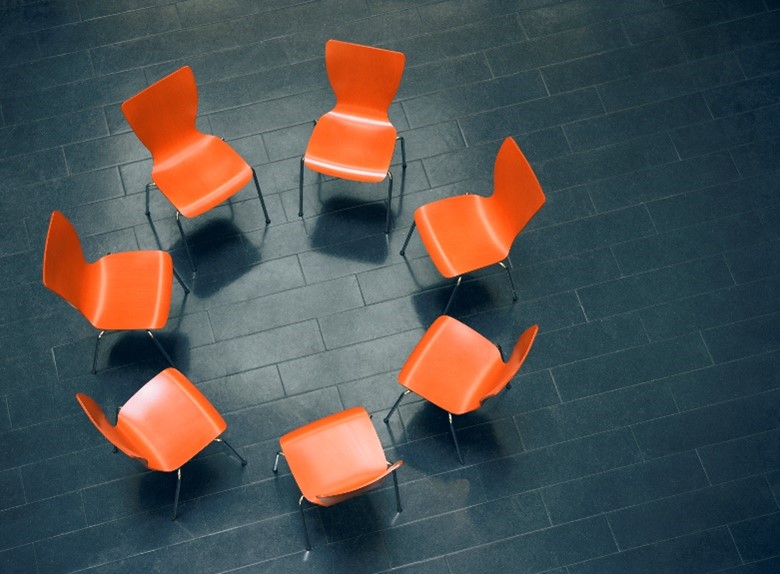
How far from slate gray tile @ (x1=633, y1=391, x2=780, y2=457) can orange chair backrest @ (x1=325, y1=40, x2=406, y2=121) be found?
236 centimetres

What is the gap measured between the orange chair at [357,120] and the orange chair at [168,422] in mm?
1406

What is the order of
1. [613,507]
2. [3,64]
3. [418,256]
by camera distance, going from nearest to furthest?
[613,507], [418,256], [3,64]

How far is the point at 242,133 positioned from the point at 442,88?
1307 millimetres

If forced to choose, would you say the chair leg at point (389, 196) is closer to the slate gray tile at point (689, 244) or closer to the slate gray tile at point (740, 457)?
the slate gray tile at point (689, 244)

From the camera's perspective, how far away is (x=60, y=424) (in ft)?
16.3

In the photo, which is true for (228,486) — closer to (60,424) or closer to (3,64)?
(60,424)

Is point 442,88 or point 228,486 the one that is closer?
point 228,486

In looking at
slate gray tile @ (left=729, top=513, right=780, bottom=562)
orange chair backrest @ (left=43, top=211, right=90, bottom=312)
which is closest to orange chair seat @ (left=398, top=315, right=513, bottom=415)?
slate gray tile @ (left=729, top=513, right=780, bottom=562)

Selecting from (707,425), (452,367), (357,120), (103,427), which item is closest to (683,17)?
(357,120)

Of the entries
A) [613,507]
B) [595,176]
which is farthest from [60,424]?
[595,176]

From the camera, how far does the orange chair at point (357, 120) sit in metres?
5.01

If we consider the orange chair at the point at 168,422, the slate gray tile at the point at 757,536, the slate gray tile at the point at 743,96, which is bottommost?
the slate gray tile at the point at 757,536

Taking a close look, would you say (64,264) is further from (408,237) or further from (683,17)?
(683,17)

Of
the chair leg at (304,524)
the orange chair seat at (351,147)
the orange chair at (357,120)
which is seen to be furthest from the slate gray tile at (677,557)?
the orange chair seat at (351,147)
